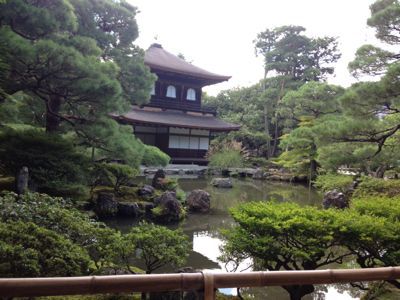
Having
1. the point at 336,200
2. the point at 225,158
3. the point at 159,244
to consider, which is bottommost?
the point at 225,158

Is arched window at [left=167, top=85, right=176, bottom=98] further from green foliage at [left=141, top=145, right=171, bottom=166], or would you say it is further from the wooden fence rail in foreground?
the wooden fence rail in foreground

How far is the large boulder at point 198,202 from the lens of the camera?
1041cm

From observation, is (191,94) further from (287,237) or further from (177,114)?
(287,237)

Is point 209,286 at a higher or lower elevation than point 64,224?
higher

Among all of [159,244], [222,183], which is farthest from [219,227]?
[222,183]

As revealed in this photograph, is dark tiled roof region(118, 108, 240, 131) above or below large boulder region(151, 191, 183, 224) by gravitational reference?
above

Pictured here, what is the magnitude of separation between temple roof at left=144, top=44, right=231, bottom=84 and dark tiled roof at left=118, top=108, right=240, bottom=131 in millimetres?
2509

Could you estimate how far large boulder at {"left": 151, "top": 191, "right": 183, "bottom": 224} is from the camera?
9023mm

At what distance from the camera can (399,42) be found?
29.1 ft

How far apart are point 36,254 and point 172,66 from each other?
20631 mm

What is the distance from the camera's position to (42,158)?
6793 mm

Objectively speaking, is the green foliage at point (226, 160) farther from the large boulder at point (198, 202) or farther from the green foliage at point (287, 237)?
the green foliage at point (287, 237)

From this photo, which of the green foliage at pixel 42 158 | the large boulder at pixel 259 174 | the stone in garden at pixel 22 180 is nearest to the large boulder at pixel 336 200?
the green foliage at pixel 42 158

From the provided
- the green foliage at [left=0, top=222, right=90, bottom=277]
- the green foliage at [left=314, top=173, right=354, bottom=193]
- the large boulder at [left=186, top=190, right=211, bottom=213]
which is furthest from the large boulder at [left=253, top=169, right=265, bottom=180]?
the green foliage at [left=0, top=222, right=90, bottom=277]
